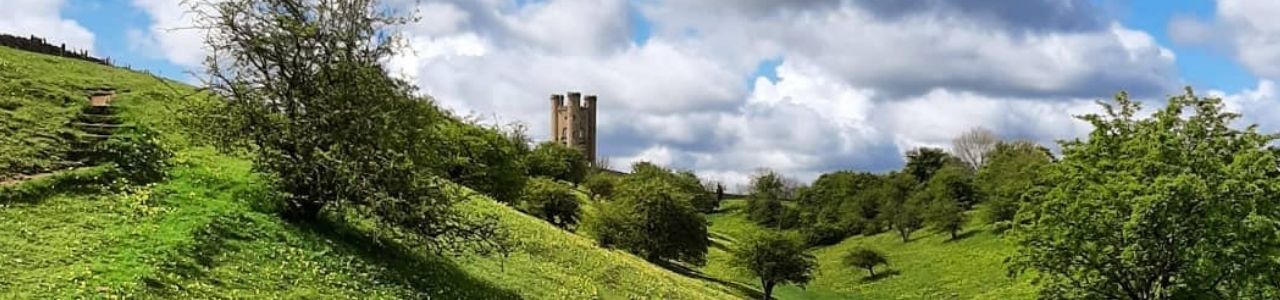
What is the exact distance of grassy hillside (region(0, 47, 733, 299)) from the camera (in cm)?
2170

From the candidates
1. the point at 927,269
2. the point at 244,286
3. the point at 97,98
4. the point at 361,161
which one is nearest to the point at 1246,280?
the point at 361,161

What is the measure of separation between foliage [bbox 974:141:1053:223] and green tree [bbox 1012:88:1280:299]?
36.5 metres

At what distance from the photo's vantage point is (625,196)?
8488cm

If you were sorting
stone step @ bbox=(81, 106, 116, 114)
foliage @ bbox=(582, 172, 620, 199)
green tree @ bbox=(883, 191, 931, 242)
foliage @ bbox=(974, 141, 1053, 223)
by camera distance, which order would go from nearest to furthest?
stone step @ bbox=(81, 106, 116, 114)
foliage @ bbox=(974, 141, 1053, 223)
green tree @ bbox=(883, 191, 931, 242)
foliage @ bbox=(582, 172, 620, 199)

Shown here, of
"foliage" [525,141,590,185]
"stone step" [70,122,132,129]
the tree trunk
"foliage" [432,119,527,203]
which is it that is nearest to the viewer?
"stone step" [70,122,132,129]

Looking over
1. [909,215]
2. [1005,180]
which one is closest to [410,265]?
[909,215]

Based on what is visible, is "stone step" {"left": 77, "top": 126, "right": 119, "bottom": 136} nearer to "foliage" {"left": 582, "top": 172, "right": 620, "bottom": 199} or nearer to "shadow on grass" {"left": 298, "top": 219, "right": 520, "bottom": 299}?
"shadow on grass" {"left": 298, "top": 219, "right": 520, "bottom": 299}

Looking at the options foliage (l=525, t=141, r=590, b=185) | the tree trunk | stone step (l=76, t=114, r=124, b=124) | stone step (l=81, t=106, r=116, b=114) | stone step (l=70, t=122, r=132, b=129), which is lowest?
the tree trunk

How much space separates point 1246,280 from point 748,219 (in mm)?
127672

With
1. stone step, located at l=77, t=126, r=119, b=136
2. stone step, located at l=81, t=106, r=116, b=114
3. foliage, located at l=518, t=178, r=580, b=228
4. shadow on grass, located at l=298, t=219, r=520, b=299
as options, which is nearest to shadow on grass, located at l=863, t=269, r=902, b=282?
foliage, located at l=518, t=178, r=580, b=228

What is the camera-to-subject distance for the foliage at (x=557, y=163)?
118m

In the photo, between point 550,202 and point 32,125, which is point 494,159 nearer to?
point 550,202

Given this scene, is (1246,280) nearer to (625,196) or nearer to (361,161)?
(361,161)

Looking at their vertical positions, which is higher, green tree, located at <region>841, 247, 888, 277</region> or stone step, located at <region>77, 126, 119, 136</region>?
stone step, located at <region>77, 126, 119, 136</region>
